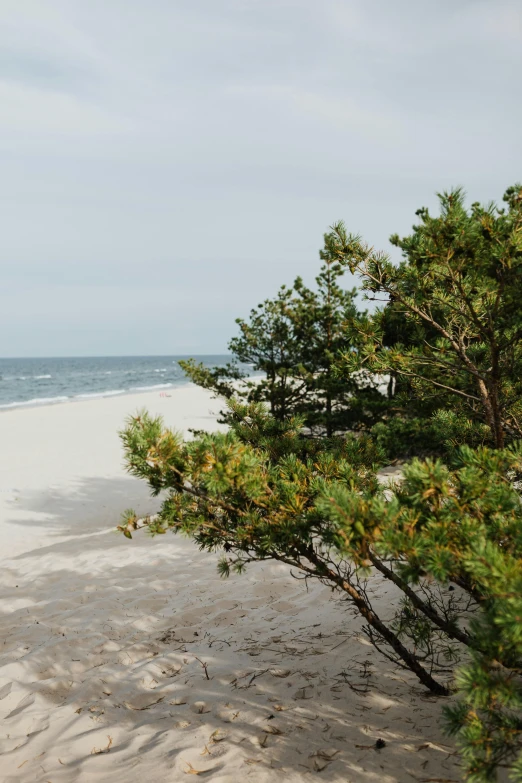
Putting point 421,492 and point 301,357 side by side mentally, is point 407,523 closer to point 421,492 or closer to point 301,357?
point 421,492

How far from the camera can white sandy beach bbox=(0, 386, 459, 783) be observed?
3082 mm

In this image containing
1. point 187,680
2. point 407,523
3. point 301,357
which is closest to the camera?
point 407,523

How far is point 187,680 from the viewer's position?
166 inches

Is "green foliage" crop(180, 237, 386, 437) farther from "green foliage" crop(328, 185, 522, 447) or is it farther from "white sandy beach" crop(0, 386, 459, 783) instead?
"green foliage" crop(328, 185, 522, 447)

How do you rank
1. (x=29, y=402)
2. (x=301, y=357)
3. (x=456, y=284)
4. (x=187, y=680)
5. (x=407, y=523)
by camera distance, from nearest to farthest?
(x=407, y=523), (x=456, y=284), (x=187, y=680), (x=301, y=357), (x=29, y=402)

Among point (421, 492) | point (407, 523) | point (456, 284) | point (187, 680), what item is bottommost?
point (187, 680)

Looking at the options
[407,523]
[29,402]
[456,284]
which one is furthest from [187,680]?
[29,402]

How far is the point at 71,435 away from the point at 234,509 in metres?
20.3

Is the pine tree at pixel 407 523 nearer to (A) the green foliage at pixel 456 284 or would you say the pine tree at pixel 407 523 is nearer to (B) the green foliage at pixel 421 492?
(B) the green foliage at pixel 421 492

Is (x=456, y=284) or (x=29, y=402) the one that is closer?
(x=456, y=284)

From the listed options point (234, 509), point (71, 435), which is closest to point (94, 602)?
point (234, 509)

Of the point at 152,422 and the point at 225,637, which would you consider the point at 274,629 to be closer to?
the point at 225,637

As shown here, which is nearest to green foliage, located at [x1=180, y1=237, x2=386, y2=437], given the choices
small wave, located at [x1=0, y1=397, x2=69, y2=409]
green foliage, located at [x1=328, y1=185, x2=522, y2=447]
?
green foliage, located at [x1=328, y1=185, x2=522, y2=447]

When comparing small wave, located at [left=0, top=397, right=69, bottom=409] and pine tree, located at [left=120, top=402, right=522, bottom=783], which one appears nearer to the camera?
pine tree, located at [left=120, top=402, right=522, bottom=783]
